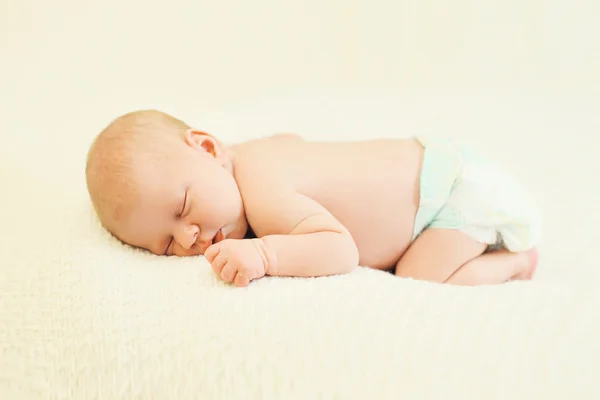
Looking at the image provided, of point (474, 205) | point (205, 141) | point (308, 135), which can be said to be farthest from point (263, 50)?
point (474, 205)

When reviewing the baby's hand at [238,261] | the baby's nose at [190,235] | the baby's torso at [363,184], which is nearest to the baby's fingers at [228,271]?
the baby's hand at [238,261]

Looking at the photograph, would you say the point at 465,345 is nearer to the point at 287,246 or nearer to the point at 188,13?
the point at 287,246

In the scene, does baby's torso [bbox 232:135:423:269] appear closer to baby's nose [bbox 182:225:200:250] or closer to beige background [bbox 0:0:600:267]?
baby's nose [bbox 182:225:200:250]

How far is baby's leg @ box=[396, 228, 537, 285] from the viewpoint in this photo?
1.04 metres

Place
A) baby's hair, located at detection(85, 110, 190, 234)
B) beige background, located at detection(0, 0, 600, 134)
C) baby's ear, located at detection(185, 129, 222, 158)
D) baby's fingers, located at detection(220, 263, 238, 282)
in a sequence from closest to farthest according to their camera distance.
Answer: baby's fingers, located at detection(220, 263, 238, 282) → baby's hair, located at detection(85, 110, 190, 234) → baby's ear, located at detection(185, 129, 222, 158) → beige background, located at detection(0, 0, 600, 134)

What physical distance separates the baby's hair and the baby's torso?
16 centimetres

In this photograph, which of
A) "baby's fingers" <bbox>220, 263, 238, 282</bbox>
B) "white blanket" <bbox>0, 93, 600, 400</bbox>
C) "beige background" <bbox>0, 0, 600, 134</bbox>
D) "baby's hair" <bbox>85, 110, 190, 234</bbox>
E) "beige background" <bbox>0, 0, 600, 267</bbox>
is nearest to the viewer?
"white blanket" <bbox>0, 93, 600, 400</bbox>

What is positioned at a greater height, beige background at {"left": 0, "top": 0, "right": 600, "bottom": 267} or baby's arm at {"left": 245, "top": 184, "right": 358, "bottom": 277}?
beige background at {"left": 0, "top": 0, "right": 600, "bottom": 267}

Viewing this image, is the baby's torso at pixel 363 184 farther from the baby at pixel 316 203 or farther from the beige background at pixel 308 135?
the beige background at pixel 308 135

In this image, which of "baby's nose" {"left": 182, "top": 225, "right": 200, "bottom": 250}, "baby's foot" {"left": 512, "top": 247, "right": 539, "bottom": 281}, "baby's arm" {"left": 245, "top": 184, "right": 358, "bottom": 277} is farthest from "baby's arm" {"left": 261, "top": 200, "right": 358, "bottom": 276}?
"baby's foot" {"left": 512, "top": 247, "right": 539, "bottom": 281}

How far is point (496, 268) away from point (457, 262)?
8 cm

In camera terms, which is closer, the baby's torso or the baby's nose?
the baby's nose

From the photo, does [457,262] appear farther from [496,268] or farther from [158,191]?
[158,191]

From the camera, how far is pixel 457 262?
3.44 ft
